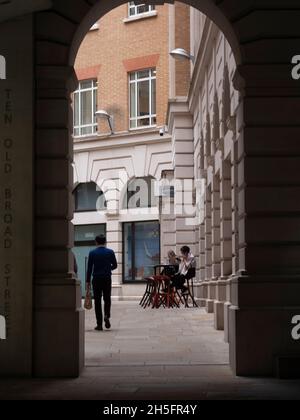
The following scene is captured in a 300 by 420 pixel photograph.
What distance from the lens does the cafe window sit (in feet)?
104

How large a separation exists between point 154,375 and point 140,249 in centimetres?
2266

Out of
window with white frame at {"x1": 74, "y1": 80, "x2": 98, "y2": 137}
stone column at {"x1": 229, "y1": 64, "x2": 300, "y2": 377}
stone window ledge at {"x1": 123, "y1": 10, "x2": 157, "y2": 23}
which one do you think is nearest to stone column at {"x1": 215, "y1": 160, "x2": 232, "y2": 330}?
stone column at {"x1": 229, "y1": 64, "x2": 300, "y2": 377}

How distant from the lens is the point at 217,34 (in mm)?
16844

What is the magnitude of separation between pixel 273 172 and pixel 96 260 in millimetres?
6159

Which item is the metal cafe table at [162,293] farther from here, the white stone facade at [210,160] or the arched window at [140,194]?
the arched window at [140,194]

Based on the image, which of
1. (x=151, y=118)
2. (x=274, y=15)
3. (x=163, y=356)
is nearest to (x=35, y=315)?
(x=163, y=356)

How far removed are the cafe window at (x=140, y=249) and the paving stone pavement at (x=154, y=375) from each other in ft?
53.6

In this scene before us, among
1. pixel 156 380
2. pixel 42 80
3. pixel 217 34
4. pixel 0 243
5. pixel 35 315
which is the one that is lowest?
pixel 156 380

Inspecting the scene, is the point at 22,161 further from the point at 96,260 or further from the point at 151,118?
the point at 151,118

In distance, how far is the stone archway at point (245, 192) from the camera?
9.28m

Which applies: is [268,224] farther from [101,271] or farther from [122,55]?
[122,55]

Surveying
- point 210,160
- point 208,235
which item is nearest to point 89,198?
point 208,235

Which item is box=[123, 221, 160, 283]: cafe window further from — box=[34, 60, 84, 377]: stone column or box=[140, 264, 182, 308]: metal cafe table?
box=[34, 60, 84, 377]: stone column

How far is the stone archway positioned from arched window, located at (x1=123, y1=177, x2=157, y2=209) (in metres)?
21.4
